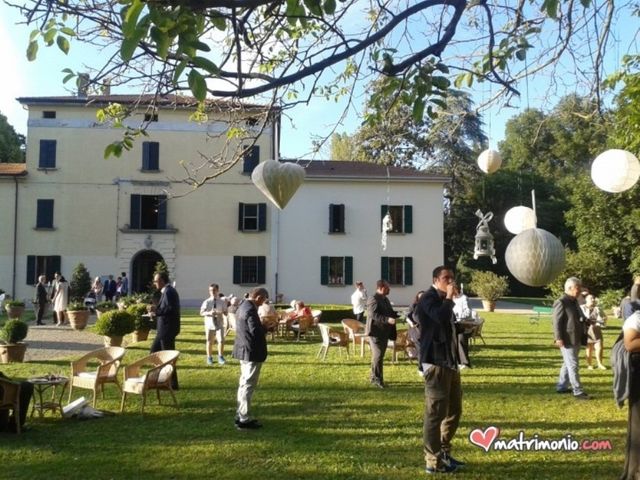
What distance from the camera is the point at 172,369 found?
6961mm

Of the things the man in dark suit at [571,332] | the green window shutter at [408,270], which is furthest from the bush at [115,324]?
the green window shutter at [408,270]

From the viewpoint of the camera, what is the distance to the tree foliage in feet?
121

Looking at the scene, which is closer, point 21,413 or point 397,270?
point 21,413

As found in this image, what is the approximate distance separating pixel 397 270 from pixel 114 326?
16426 millimetres

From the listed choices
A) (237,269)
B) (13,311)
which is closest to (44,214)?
(237,269)

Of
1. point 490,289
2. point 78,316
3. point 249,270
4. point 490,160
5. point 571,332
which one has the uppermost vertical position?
point 490,160

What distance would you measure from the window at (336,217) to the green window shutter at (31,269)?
13.5 m

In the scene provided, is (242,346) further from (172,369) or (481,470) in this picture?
(481,470)

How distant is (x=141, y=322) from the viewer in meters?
12.4

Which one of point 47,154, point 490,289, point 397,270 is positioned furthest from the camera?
point 397,270

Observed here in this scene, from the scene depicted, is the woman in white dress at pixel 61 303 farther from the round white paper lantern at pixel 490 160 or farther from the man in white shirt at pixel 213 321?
the round white paper lantern at pixel 490 160

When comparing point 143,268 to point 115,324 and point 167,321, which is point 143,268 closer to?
point 115,324

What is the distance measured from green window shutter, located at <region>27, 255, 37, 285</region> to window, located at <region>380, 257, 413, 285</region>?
15.7 metres

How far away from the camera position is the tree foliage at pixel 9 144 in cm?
3673
